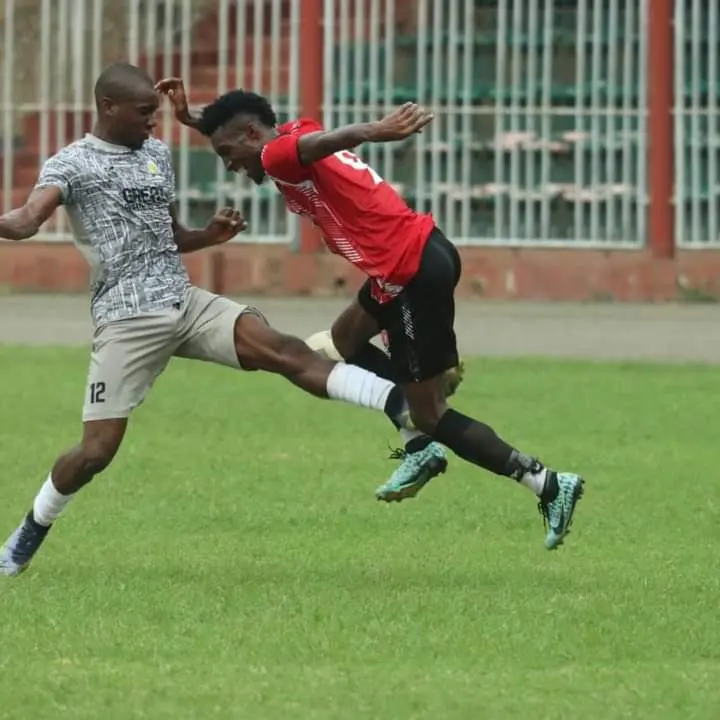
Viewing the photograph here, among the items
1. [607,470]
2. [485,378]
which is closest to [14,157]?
[485,378]

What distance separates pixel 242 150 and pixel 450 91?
40.4ft

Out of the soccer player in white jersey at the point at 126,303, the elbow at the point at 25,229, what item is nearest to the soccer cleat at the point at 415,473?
the soccer player in white jersey at the point at 126,303

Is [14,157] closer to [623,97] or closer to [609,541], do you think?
[623,97]

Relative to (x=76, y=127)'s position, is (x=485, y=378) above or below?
below

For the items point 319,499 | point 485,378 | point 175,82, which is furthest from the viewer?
point 485,378

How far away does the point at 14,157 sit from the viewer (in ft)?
69.6

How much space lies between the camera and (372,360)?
9258mm

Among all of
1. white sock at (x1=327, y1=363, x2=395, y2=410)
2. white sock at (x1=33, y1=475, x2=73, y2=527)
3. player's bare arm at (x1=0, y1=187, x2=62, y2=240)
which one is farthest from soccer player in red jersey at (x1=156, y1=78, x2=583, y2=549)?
white sock at (x1=33, y1=475, x2=73, y2=527)

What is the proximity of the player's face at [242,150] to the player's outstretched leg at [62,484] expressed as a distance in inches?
42.0

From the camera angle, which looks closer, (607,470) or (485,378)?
(607,470)

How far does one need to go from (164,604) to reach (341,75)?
13.5 metres

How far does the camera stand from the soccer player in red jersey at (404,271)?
8602 millimetres

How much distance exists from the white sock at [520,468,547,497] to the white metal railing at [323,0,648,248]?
39.8 ft

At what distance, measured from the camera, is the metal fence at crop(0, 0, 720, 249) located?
20.6 metres
